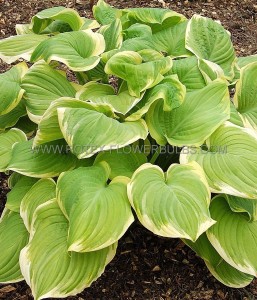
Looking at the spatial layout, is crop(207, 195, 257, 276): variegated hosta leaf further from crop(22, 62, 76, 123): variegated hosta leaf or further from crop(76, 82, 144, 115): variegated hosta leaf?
crop(22, 62, 76, 123): variegated hosta leaf

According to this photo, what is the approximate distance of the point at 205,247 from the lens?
1.68 meters

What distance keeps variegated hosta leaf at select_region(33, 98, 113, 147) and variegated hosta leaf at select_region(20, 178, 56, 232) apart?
0.15m

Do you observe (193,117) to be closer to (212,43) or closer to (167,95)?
(167,95)

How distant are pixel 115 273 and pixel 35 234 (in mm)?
413

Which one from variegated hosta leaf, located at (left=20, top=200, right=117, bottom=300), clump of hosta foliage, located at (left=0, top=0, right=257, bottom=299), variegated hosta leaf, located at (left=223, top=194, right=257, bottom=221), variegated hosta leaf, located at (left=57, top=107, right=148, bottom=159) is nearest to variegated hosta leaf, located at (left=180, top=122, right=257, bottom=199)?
clump of hosta foliage, located at (left=0, top=0, right=257, bottom=299)

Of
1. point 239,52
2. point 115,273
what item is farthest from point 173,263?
point 239,52

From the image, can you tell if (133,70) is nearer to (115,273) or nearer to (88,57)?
(88,57)

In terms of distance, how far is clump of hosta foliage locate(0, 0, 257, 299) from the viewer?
145 cm

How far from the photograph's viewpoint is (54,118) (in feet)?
5.16

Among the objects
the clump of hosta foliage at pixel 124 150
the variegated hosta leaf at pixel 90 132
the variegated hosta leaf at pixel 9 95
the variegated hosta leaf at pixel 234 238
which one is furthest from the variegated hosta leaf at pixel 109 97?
the variegated hosta leaf at pixel 234 238

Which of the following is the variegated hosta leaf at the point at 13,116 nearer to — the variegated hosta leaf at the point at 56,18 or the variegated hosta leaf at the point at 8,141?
the variegated hosta leaf at the point at 8,141

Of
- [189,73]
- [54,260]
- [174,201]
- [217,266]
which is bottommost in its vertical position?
[217,266]

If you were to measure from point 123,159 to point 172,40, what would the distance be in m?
0.64

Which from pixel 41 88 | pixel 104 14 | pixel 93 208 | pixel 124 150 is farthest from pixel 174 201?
pixel 104 14
